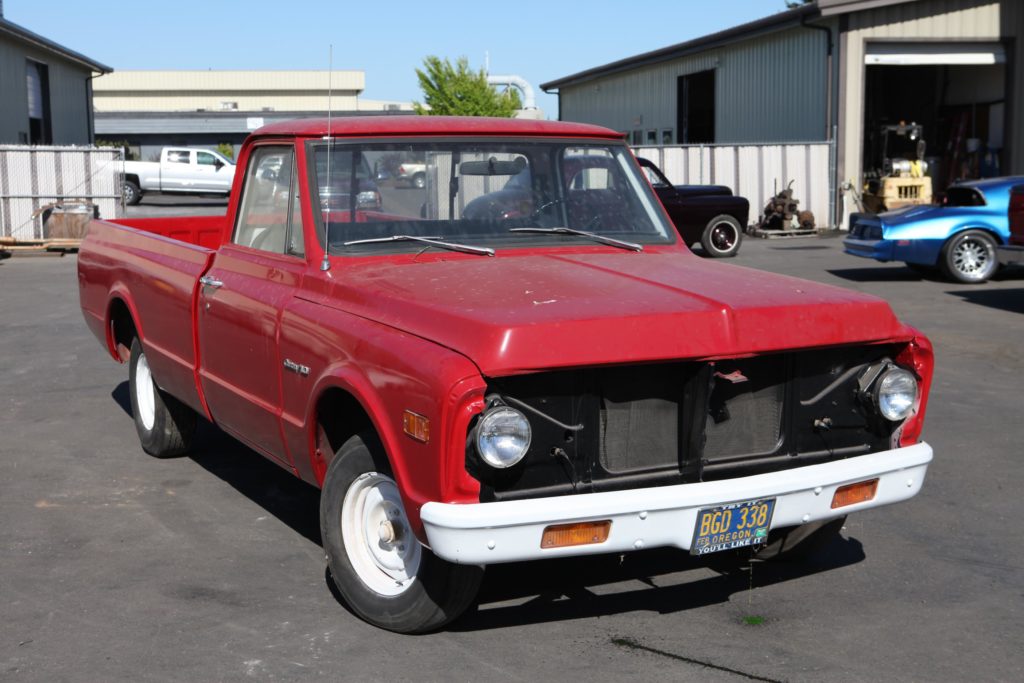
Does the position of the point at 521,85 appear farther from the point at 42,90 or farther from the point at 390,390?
the point at 390,390

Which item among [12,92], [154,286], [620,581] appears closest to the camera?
[620,581]

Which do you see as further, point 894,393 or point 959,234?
point 959,234

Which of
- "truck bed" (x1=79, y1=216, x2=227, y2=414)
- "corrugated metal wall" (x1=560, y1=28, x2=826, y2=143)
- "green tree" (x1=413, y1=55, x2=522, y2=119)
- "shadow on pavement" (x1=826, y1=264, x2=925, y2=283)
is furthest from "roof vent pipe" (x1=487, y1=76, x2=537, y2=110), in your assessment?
"truck bed" (x1=79, y1=216, x2=227, y2=414)

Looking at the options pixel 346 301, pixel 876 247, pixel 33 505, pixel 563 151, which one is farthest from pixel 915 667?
pixel 876 247

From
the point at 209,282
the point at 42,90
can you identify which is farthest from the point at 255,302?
the point at 42,90

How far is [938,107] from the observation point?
31.7m

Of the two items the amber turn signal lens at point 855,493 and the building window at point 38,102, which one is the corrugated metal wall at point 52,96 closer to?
the building window at point 38,102

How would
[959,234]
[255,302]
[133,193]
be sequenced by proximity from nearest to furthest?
[255,302] < [959,234] < [133,193]

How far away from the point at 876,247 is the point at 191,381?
12513 mm

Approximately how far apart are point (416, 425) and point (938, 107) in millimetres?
30370

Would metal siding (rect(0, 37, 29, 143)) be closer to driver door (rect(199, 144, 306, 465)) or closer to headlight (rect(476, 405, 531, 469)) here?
driver door (rect(199, 144, 306, 465))

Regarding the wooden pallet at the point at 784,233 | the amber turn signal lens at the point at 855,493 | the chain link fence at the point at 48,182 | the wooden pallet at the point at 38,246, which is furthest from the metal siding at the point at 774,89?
the amber turn signal lens at the point at 855,493

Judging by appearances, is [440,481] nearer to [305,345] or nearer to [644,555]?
[305,345]

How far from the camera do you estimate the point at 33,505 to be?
6352 millimetres
